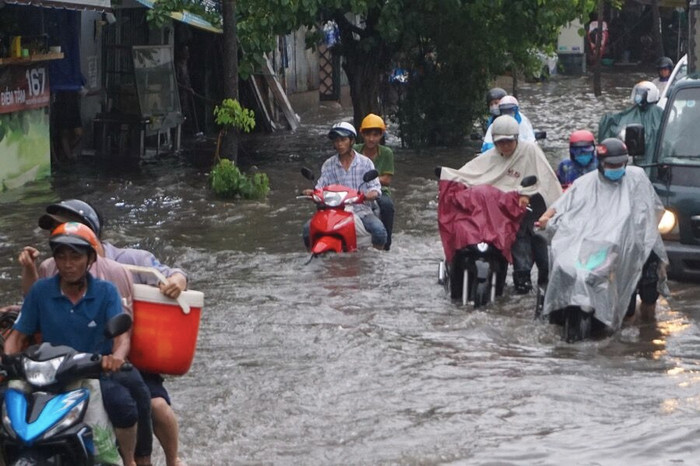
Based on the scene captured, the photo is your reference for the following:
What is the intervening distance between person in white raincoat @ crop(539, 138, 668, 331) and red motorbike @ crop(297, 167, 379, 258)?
2.61m

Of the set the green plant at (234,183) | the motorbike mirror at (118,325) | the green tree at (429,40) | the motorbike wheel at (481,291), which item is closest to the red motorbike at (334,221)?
the motorbike wheel at (481,291)

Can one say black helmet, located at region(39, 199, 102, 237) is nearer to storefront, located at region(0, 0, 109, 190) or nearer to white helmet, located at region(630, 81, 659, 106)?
white helmet, located at region(630, 81, 659, 106)

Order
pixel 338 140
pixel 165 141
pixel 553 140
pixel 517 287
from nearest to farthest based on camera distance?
pixel 517 287, pixel 338 140, pixel 165 141, pixel 553 140

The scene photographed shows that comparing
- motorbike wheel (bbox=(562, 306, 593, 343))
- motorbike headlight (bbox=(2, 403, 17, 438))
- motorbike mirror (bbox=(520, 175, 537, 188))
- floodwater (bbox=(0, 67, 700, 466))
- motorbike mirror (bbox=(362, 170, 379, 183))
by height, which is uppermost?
motorbike mirror (bbox=(520, 175, 537, 188))

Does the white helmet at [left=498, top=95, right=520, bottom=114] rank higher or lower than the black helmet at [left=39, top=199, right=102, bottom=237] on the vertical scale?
higher

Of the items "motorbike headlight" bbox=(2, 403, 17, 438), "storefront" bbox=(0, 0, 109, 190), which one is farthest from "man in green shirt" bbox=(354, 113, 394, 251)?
"motorbike headlight" bbox=(2, 403, 17, 438)

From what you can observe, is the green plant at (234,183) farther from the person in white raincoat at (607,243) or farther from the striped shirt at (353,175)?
the person in white raincoat at (607,243)

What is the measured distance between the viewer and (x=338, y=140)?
12.3 m

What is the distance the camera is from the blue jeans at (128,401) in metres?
5.63

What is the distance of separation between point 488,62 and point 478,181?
12537 mm

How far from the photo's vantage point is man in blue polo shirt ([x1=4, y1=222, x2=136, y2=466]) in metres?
5.75

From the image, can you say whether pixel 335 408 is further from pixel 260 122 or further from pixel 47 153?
pixel 260 122

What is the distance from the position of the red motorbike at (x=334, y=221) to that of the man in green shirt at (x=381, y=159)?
1.73 feet

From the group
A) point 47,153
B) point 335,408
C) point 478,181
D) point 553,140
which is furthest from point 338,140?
point 553,140
